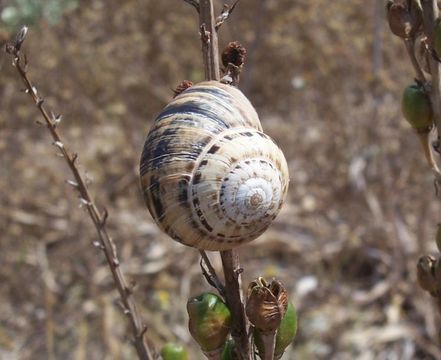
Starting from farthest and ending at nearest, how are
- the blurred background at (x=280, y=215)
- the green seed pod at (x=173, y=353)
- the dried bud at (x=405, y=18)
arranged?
the blurred background at (x=280, y=215)
the green seed pod at (x=173, y=353)
the dried bud at (x=405, y=18)

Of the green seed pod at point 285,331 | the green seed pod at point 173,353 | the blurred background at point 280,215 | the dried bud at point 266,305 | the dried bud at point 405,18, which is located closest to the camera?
the dried bud at point 266,305

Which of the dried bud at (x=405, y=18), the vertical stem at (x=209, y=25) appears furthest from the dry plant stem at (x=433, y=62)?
the vertical stem at (x=209, y=25)

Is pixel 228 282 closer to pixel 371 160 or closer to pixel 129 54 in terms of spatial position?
pixel 371 160

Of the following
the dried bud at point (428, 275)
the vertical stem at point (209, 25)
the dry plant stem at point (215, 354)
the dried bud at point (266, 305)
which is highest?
→ the vertical stem at point (209, 25)

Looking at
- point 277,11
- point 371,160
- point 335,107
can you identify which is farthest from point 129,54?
point 371,160

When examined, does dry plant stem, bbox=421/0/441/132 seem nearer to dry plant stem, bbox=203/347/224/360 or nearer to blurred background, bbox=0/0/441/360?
dry plant stem, bbox=203/347/224/360

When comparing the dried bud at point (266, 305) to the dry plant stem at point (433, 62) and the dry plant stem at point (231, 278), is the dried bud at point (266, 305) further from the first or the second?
the dry plant stem at point (433, 62)
